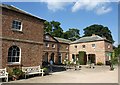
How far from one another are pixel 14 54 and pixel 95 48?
1061 inches

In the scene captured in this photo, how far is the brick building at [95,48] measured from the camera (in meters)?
39.2

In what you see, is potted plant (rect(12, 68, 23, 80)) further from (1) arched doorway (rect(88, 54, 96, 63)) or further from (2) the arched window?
(1) arched doorway (rect(88, 54, 96, 63))

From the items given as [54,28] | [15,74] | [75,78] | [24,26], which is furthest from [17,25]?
[54,28]

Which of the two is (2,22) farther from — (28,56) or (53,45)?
(53,45)

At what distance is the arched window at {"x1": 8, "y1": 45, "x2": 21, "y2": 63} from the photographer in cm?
1675

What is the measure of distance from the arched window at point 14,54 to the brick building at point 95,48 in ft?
83.6

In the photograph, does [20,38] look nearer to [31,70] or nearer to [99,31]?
[31,70]

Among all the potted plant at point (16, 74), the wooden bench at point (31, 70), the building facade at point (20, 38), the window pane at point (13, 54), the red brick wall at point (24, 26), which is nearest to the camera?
the potted plant at point (16, 74)

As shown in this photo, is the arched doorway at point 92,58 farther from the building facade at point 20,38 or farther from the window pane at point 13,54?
the window pane at point 13,54

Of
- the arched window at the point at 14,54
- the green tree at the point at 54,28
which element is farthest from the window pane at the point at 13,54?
the green tree at the point at 54,28

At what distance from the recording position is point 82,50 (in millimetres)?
43156

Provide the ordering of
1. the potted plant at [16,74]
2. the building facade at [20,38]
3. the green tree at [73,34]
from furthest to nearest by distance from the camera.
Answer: the green tree at [73,34]
the building facade at [20,38]
the potted plant at [16,74]

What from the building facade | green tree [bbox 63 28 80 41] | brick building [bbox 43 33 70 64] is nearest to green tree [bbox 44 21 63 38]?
green tree [bbox 63 28 80 41]

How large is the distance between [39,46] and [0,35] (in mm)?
5565
